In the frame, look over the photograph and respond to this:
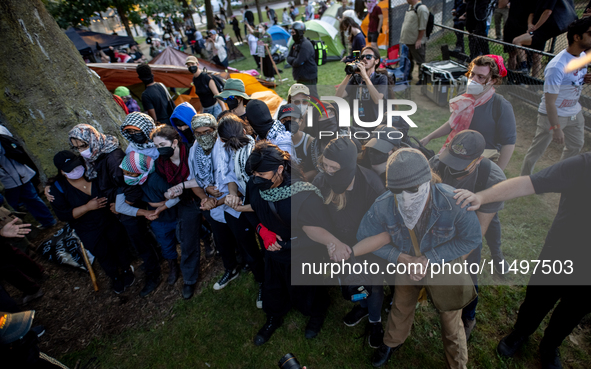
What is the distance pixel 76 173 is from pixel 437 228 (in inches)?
140

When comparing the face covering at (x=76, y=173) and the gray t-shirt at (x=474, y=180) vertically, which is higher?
the face covering at (x=76, y=173)

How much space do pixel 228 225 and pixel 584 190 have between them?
9.85 ft

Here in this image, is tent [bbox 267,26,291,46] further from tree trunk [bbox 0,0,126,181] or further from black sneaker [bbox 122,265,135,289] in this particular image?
black sneaker [bbox 122,265,135,289]

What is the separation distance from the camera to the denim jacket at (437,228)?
1.87 m

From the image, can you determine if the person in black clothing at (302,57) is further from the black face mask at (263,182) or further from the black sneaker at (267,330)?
the black sneaker at (267,330)

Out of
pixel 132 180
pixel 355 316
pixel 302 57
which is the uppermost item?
pixel 302 57

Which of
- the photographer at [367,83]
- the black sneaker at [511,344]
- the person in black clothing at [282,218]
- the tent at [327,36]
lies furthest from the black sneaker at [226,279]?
the tent at [327,36]

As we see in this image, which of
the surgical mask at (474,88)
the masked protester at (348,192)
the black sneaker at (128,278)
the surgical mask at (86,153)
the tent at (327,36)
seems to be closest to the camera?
the masked protester at (348,192)

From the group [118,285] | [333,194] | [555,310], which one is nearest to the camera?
[555,310]

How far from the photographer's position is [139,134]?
3.24 meters

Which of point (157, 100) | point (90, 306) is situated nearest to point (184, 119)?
point (157, 100)

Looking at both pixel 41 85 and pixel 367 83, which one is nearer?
pixel 41 85

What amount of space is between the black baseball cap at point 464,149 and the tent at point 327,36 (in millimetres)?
10844

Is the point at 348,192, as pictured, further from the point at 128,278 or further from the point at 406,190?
the point at 128,278
